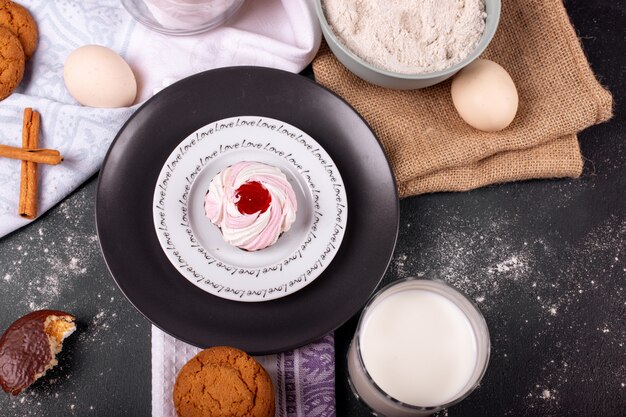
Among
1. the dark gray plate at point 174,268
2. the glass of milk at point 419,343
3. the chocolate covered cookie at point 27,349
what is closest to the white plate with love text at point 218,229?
the dark gray plate at point 174,268

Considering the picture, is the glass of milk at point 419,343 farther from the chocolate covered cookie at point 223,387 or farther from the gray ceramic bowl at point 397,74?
the gray ceramic bowl at point 397,74

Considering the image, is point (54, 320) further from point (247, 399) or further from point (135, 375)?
point (247, 399)

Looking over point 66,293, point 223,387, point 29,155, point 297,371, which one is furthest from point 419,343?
point 29,155

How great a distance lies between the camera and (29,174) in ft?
3.48

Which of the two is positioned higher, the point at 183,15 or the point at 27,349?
the point at 183,15

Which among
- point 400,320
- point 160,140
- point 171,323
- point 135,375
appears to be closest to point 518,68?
point 400,320

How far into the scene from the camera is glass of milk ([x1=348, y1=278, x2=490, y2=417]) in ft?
3.23

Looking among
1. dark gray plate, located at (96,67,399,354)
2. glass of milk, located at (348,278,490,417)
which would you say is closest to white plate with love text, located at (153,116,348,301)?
dark gray plate, located at (96,67,399,354)

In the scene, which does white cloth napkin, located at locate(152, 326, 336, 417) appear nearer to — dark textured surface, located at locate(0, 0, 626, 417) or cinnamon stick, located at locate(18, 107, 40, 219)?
dark textured surface, located at locate(0, 0, 626, 417)

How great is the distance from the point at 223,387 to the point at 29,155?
1.64ft

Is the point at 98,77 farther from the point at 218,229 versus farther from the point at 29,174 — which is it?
the point at 218,229

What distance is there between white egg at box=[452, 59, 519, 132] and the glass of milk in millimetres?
285

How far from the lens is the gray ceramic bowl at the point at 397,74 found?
1003mm

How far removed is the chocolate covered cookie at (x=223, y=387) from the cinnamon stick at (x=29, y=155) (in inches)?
16.2
